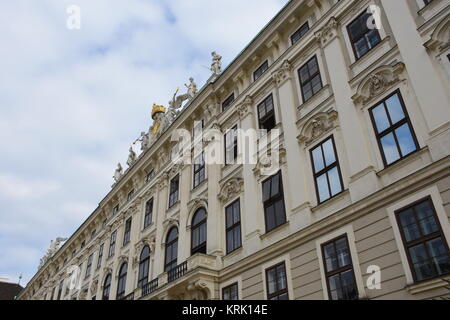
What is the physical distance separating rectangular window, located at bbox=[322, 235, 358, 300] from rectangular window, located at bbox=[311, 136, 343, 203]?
1.89m

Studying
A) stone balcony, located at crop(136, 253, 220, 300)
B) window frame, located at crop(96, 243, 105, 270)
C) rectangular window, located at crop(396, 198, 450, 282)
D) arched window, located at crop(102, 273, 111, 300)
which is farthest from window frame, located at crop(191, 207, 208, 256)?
window frame, located at crop(96, 243, 105, 270)

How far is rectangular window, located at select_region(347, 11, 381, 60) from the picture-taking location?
53.1ft

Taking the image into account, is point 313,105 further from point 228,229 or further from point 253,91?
point 228,229

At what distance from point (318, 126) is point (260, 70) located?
22.6ft

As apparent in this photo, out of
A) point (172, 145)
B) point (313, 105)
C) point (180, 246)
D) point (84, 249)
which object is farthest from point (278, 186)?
point (84, 249)

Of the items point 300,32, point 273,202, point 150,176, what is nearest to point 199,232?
point 273,202

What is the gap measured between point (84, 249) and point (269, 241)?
91.2ft

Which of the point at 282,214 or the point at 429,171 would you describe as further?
the point at 282,214

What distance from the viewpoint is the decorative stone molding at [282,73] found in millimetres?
20062

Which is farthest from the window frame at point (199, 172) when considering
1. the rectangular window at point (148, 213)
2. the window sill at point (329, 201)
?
the window sill at point (329, 201)

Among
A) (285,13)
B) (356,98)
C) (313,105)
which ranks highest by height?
(285,13)

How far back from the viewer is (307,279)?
14.6 metres

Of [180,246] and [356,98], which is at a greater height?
[356,98]

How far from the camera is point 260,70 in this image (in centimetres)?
2267
